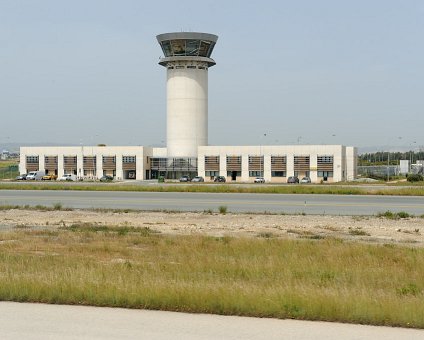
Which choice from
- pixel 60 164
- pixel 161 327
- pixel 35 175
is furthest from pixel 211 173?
pixel 161 327

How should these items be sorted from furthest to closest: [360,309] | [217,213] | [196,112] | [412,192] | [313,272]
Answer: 1. [196,112]
2. [412,192]
3. [217,213]
4. [313,272]
5. [360,309]

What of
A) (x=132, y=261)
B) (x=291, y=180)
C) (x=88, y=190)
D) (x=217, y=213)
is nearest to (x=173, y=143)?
(x=291, y=180)

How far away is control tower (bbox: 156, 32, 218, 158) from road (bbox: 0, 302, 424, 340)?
109875mm

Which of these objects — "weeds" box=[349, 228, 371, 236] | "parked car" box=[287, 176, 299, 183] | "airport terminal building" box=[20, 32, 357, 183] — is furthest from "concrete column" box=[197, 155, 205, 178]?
"weeds" box=[349, 228, 371, 236]

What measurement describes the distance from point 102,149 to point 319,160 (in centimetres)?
4707

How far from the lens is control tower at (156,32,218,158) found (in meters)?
117

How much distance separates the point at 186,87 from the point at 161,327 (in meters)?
111

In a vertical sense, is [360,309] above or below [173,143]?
below

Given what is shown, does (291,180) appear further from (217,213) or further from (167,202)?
(217,213)

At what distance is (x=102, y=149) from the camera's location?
12044 centimetres

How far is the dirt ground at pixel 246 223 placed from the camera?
22922mm

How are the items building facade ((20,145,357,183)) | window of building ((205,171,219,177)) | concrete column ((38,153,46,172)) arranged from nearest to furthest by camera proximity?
building facade ((20,145,357,183)), window of building ((205,171,219,177)), concrete column ((38,153,46,172))

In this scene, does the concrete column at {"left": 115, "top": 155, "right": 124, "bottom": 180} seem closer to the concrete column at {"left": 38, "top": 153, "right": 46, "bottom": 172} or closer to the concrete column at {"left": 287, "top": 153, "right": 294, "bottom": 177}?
the concrete column at {"left": 38, "top": 153, "right": 46, "bottom": 172}

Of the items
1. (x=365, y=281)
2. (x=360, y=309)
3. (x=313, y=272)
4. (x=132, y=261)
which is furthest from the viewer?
(x=132, y=261)
